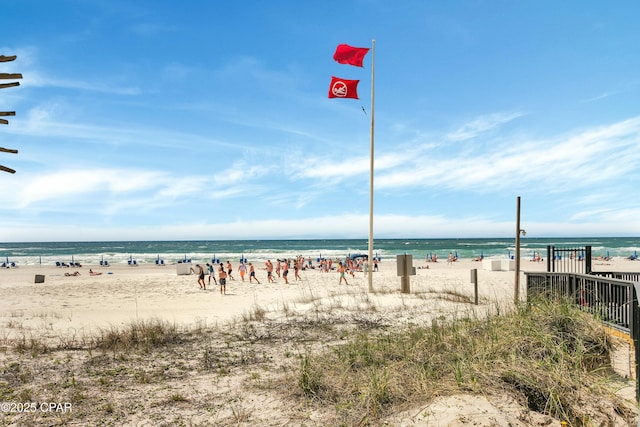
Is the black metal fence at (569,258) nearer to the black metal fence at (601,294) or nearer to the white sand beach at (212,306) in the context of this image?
the black metal fence at (601,294)

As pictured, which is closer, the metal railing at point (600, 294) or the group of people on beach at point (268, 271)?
the metal railing at point (600, 294)

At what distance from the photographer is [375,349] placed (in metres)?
8.00

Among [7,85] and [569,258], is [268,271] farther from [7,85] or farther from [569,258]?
[7,85]

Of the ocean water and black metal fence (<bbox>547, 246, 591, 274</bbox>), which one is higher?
black metal fence (<bbox>547, 246, 591, 274</bbox>)

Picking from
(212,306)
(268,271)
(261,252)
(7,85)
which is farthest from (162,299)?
(261,252)

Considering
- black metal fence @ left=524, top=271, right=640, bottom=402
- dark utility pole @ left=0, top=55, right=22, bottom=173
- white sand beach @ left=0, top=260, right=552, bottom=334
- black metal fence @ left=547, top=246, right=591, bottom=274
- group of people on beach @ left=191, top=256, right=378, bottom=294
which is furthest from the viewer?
group of people on beach @ left=191, top=256, right=378, bottom=294

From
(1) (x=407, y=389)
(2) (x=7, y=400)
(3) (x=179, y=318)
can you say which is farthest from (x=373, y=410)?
(3) (x=179, y=318)

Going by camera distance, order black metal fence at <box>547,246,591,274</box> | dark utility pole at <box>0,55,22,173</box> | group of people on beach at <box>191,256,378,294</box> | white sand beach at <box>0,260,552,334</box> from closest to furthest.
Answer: dark utility pole at <box>0,55,22,173</box>
black metal fence at <box>547,246,591,274</box>
white sand beach at <box>0,260,552,334</box>
group of people on beach at <box>191,256,378,294</box>

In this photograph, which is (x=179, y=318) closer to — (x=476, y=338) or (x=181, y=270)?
(x=476, y=338)

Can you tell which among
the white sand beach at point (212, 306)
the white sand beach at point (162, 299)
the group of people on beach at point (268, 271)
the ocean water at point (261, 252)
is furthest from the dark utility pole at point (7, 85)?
the ocean water at point (261, 252)

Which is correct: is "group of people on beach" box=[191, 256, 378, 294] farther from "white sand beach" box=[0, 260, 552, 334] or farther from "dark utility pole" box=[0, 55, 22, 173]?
"dark utility pole" box=[0, 55, 22, 173]

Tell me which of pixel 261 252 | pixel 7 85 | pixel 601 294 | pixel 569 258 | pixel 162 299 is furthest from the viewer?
pixel 261 252

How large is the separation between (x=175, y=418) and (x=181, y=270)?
2807 centimetres

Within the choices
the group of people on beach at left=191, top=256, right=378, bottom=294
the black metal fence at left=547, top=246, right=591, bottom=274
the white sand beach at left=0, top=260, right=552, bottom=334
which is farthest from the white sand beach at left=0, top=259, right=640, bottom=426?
the black metal fence at left=547, top=246, right=591, bottom=274
